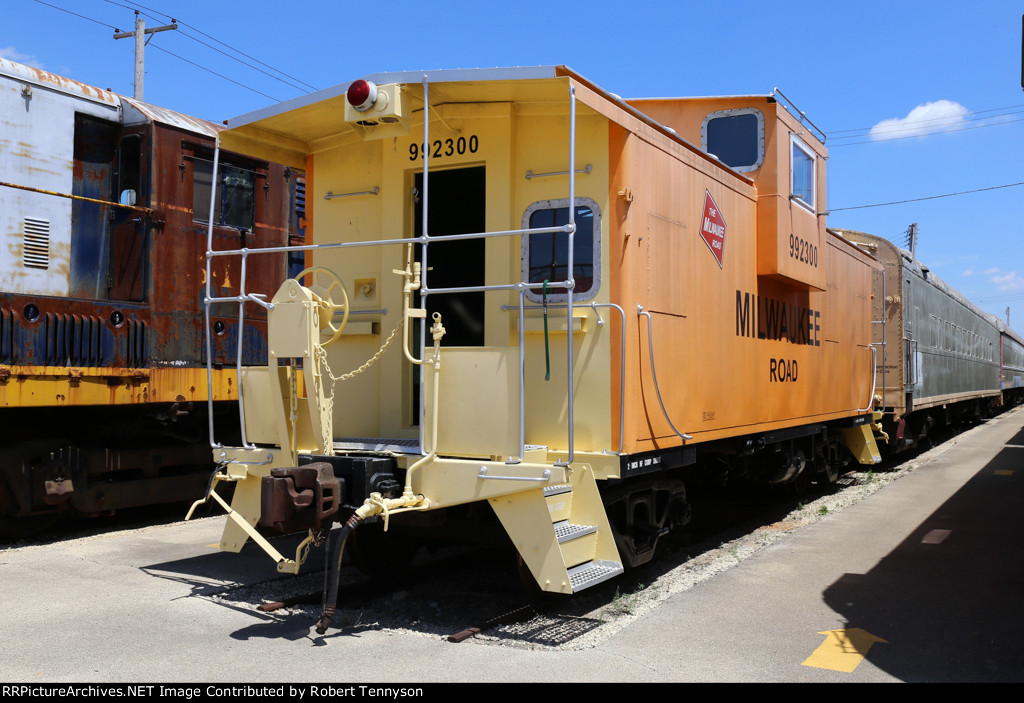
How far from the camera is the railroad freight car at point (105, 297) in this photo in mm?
7387

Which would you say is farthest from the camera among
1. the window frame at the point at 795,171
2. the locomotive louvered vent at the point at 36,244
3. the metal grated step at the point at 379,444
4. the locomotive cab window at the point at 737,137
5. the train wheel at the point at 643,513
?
the window frame at the point at 795,171

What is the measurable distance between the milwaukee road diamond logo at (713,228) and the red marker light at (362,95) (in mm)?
2645

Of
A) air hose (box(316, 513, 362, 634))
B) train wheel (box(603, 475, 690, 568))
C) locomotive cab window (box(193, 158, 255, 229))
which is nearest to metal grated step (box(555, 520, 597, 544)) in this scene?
train wheel (box(603, 475, 690, 568))

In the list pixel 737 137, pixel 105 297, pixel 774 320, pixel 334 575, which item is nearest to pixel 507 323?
pixel 334 575

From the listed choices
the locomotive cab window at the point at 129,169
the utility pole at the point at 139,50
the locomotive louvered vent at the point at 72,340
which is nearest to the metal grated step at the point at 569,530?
the locomotive louvered vent at the point at 72,340

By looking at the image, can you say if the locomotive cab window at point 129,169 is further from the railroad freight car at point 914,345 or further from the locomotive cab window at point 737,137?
the railroad freight car at point 914,345

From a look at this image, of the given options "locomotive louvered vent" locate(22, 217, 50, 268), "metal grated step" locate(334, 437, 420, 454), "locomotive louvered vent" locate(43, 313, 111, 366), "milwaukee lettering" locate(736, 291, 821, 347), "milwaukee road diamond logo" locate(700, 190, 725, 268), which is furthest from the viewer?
"locomotive louvered vent" locate(22, 217, 50, 268)

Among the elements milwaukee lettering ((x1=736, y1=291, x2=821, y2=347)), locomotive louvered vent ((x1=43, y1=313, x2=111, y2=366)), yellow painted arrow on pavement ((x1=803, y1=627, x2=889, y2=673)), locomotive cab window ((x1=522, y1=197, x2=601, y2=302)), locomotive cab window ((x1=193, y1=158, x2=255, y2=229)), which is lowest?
yellow painted arrow on pavement ((x1=803, y1=627, x2=889, y2=673))

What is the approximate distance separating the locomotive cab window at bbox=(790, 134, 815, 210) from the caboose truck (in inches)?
35.1

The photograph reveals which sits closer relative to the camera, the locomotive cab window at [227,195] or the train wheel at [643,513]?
the train wheel at [643,513]

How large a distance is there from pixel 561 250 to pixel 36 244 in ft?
16.8

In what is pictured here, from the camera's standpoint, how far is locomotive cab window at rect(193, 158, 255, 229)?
349 inches

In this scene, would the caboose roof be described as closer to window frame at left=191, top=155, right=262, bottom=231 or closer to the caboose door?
the caboose door

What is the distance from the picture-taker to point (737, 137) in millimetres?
7734
